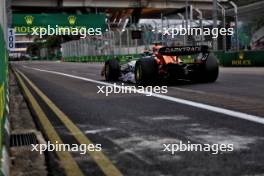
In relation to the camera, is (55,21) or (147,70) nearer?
(147,70)

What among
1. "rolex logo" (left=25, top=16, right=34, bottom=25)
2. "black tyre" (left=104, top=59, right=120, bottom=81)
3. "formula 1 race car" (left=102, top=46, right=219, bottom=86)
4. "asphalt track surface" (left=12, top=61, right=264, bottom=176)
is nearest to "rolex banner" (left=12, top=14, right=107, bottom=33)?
"rolex logo" (left=25, top=16, right=34, bottom=25)

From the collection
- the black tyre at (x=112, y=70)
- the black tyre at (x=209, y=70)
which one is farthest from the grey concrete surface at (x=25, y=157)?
the black tyre at (x=112, y=70)

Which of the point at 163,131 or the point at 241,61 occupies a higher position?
the point at 241,61

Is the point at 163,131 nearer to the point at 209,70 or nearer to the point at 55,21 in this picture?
the point at 209,70

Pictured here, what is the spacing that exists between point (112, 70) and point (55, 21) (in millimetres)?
44027

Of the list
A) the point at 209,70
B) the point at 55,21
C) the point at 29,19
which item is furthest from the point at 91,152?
the point at 55,21

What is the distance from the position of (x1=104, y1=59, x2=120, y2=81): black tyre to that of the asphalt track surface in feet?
15.9

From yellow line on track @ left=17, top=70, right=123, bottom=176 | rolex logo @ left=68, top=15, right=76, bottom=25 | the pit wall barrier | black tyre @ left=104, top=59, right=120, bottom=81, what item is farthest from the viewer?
rolex logo @ left=68, top=15, right=76, bottom=25

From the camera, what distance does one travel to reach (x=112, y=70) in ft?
49.5

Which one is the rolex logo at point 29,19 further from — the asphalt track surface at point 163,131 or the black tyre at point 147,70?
the asphalt track surface at point 163,131

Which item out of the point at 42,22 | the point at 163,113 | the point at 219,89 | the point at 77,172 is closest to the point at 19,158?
the point at 77,172

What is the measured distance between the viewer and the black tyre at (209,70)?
12586 millimetres

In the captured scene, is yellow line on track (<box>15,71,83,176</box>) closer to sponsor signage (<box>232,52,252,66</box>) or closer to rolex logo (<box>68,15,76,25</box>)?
sponsor signage (<box>232,52,252,66</box>)

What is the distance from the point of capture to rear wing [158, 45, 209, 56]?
40.4ft
